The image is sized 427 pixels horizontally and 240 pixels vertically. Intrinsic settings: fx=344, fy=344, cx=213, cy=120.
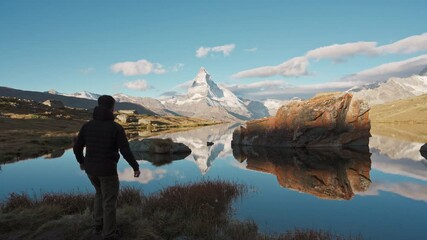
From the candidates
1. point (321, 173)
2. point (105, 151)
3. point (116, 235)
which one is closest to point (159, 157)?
point (321, 173)

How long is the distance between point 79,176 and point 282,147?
27.9 m

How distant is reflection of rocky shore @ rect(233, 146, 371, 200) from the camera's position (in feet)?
69.5

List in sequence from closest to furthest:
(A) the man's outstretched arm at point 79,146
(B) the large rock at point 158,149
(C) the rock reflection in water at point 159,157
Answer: (A) the man's outstretched arm at point 79,146
(C) the rock reflection in water at point 159,157
(B) the large rock at point 158,149

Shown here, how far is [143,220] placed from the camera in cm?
1216

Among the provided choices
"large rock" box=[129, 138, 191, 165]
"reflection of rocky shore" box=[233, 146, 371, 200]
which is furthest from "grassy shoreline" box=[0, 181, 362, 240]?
"large rock" box=[129, 138, 191, 165]

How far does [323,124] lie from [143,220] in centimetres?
3800

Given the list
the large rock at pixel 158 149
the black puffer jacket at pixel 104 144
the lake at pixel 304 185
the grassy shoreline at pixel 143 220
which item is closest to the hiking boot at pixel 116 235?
the grassy shoreline at pixel 143 220

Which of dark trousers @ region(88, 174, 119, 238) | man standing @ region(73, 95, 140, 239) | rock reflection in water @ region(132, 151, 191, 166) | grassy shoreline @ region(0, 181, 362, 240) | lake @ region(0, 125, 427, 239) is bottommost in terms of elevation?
rock reflection in water @ region(132, 151, 191, 166)

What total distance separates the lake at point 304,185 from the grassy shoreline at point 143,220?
2015 millimetres

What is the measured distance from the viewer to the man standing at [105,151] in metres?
10.3

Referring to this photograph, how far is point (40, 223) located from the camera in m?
12.7

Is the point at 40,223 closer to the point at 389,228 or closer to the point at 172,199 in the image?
the point at 172,199

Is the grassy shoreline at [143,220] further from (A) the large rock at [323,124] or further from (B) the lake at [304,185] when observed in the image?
(A) the large rock at [323,124]

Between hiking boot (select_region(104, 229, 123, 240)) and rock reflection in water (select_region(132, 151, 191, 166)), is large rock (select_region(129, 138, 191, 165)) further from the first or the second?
hiking boot (select_region(104, 229, 123, 240))
